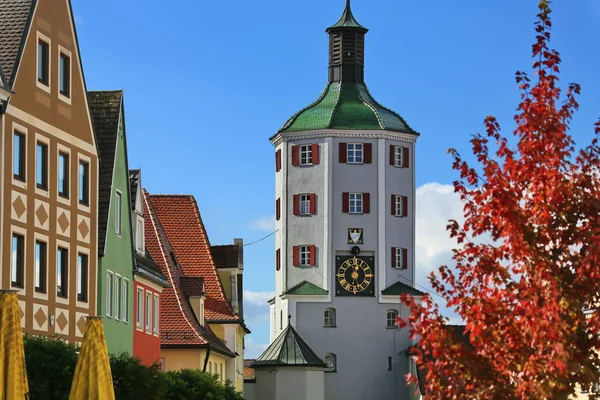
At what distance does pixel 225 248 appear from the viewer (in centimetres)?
7819

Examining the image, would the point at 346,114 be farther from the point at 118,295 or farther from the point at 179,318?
the point at 118,295

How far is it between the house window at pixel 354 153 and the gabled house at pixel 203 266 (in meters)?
38.8

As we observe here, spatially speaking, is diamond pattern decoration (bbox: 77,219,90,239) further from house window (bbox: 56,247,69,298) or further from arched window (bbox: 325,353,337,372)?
arched window (bbox: 325,353,337,372)

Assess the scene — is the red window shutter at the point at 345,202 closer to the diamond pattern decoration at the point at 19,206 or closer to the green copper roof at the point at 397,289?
the green copper roof at the point at 397,289

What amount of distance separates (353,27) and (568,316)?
345 ft

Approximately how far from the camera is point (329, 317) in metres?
114

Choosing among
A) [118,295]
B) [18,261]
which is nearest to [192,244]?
[118,295]

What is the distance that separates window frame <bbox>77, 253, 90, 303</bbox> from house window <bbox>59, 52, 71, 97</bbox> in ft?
14.3

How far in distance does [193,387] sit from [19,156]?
10.1 metres

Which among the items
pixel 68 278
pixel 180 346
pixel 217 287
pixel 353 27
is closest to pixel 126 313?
pixel 68 278

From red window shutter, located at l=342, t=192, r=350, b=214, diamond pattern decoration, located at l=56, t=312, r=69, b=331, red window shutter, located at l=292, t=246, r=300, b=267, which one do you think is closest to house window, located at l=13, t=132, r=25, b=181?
diamond pattern decoration, located at l=56, t=312, r=69, b=331

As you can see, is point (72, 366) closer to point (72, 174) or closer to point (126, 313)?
point (72, 174)

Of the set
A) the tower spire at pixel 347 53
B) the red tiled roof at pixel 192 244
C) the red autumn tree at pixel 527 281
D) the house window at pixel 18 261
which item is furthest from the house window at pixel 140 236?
the tower spire at pixel 347 53

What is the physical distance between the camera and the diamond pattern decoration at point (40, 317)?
36312mm
